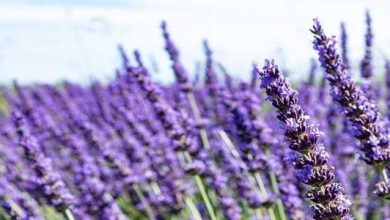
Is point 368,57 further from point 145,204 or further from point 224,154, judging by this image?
point 145,204

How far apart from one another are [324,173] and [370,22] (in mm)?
2720

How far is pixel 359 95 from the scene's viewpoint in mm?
2586

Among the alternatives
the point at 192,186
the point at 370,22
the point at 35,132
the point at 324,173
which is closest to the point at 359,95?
the point at 324,173

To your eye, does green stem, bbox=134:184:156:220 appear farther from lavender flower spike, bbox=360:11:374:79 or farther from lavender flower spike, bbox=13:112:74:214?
lavender flower spike, bbox=360:11:374:79

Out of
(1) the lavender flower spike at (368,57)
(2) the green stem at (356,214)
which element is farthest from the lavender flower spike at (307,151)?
(1) the lavender flower spike at (368,57)

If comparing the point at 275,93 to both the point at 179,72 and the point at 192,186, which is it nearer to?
the point at 179,72

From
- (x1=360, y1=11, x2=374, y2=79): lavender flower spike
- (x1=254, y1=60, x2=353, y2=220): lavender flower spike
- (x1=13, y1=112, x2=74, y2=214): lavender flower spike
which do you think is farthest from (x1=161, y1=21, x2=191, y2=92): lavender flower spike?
(x1=254, y1=60, x2=353, y2=220): lavender flower spike

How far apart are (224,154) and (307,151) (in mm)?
3481

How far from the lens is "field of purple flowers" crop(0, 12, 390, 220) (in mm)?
2230

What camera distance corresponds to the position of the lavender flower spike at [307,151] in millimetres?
2158

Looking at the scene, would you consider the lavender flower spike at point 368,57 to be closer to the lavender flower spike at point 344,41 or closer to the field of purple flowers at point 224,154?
the field of purple flowers at point 224,154

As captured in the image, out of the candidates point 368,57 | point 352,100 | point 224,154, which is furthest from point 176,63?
point 352,100

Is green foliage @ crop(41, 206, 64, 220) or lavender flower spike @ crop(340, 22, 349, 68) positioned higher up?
lavender flower spike @ crop(340, 22, 349, 68)

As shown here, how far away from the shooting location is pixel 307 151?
2197 millimetres
